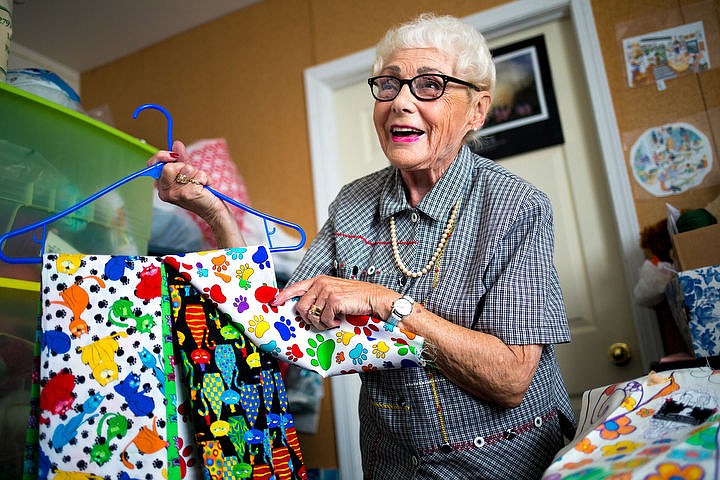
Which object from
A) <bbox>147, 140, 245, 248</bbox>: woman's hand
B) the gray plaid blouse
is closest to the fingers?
<bbox>147, 140, 245, 248</bbox>: woman's hand

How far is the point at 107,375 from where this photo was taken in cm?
86

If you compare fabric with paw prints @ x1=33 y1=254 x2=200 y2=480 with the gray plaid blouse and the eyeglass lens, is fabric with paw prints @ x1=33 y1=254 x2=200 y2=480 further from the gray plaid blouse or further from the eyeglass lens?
the eyeglass lens

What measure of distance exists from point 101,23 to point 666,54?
2.31 metres

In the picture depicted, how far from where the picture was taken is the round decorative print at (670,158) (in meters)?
1.77

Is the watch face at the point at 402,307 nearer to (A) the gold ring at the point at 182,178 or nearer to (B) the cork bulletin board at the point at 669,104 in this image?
(A) the gold ring at the point at 182,178

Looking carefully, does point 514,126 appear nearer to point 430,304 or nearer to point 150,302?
point 430,304

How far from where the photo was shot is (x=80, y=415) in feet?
2.76

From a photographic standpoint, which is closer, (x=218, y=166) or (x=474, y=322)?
(x=474, y=322)

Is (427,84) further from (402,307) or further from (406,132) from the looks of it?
(402,307)

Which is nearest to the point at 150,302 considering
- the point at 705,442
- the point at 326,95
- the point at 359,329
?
the point at 359,329

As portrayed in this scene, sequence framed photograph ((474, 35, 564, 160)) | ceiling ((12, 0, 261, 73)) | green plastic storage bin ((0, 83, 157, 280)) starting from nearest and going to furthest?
1. green plastic storage bin ((0, 83, 157, 280))
2. framed photograph ((474, 35, 564, 160))
3. ceiling ((12, 0, 261, 73))

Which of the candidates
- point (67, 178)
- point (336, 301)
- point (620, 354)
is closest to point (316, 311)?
point (336, 301)

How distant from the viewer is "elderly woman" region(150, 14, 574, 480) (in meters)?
0.95

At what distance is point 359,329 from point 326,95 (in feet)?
5.60
